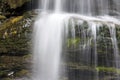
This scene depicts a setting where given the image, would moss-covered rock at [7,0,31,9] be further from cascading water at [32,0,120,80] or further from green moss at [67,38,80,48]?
green moss at [67,38,80,48]

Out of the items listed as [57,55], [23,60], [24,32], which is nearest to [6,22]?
[24,32]

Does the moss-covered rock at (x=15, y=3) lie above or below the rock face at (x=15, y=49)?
above

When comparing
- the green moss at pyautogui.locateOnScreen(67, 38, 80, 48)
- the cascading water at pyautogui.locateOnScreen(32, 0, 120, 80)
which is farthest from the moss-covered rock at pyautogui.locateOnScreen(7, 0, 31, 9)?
the green moss at pyautogui.locateOnScreen(67, 38, 80, 48)

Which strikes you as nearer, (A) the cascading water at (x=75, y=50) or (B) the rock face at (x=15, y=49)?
(A) the cascading water at (x=75, y=50)

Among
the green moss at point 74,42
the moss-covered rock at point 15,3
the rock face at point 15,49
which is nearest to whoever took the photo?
the green moss at point 74,42

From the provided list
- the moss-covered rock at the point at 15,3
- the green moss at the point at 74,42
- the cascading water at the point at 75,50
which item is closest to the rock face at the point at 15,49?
the cascading water at the point at 75,50

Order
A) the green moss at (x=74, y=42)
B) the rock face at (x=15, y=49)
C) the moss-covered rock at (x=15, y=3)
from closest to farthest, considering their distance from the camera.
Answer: the green moss at (x=74, y=42) < the rock face at (x=15, y=49) < the moss-covered rock at (x=15, y=3)

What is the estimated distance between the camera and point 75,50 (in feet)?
32.6

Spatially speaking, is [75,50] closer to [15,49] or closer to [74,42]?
[74,42]

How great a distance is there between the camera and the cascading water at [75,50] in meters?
9.98

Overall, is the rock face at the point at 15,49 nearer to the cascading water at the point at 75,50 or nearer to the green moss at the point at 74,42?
the cascading water at the point at 75,50

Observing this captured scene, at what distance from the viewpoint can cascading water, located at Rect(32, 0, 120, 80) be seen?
32.7 feet

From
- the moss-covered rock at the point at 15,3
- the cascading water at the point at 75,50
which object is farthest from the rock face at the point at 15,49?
the moss-covered rock at the point at 15,3

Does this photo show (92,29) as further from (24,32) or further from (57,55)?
(24,32)
